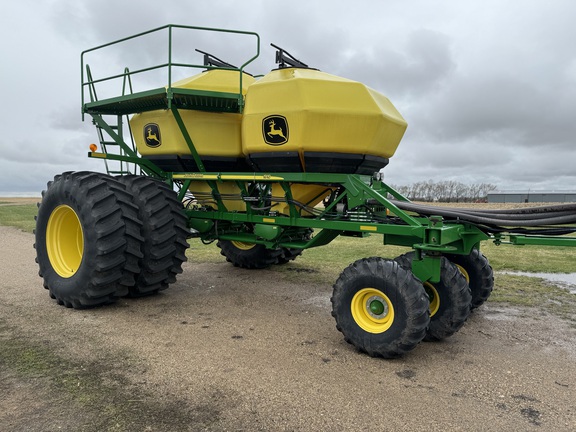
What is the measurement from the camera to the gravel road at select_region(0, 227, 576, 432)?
3.18 meters

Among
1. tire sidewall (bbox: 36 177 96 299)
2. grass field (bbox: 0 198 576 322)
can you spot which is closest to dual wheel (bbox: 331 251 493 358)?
grass field (bbox: 0 198 576 322)

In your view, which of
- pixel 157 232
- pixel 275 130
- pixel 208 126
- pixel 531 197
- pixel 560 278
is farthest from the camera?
pixel 531 197

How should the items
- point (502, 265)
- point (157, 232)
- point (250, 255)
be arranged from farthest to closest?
point (502, 265), point (250, 255), point (157, 232)

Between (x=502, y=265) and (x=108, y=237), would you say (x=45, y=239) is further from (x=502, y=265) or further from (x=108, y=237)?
(x=502, y=265)

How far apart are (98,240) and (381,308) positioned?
10.9 ft

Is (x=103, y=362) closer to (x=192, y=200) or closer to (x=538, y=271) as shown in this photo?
(x=192, y=200)

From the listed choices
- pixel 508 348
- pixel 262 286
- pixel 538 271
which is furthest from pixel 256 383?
pixel 538 271

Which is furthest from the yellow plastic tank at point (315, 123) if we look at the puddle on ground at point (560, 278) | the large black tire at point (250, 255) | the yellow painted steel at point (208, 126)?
the puddle on ground at point (560, 278)

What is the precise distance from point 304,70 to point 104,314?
12.4 ft

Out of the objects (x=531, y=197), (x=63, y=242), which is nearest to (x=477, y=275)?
(x=63, y=242)

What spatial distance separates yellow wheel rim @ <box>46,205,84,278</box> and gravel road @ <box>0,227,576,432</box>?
0.60 meters

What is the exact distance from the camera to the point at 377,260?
4398 millimetres

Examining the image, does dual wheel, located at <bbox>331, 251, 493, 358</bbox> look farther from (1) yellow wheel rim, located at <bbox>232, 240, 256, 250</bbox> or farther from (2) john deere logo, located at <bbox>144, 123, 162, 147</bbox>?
(1) yellow wheel rim, located at <bbox>232, 240, 256, 250</bbox>

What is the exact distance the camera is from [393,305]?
4195 millimetres
